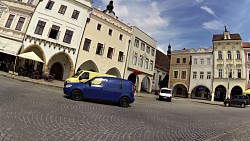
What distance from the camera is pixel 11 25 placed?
858 inches

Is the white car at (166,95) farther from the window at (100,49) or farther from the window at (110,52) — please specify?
the window at (100,49)

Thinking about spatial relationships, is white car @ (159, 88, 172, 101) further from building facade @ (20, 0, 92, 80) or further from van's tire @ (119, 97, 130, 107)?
building facade @ (20, 0, 92, 80)

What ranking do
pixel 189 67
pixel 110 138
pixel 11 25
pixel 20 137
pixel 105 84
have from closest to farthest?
pixel 20 137
pixel 110 138
pixel 105 84
pixel 11 25
pixel 189 67

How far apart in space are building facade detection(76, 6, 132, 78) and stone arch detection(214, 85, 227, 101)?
21638 mm

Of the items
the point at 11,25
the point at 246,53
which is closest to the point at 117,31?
the point at 11,25

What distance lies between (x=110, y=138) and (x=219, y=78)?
3672cm

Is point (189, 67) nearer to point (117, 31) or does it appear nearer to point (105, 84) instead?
point (117, 31)

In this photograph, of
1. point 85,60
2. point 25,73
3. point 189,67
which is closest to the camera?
point 25,73

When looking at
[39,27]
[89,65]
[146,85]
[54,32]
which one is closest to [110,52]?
[89,65]

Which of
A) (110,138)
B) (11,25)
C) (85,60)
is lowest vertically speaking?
(110,138)

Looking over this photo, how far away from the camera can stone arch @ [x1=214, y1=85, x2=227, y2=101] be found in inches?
1393

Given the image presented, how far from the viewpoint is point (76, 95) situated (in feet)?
35.4

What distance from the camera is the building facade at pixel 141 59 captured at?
106ft

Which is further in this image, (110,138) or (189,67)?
(189,67)
